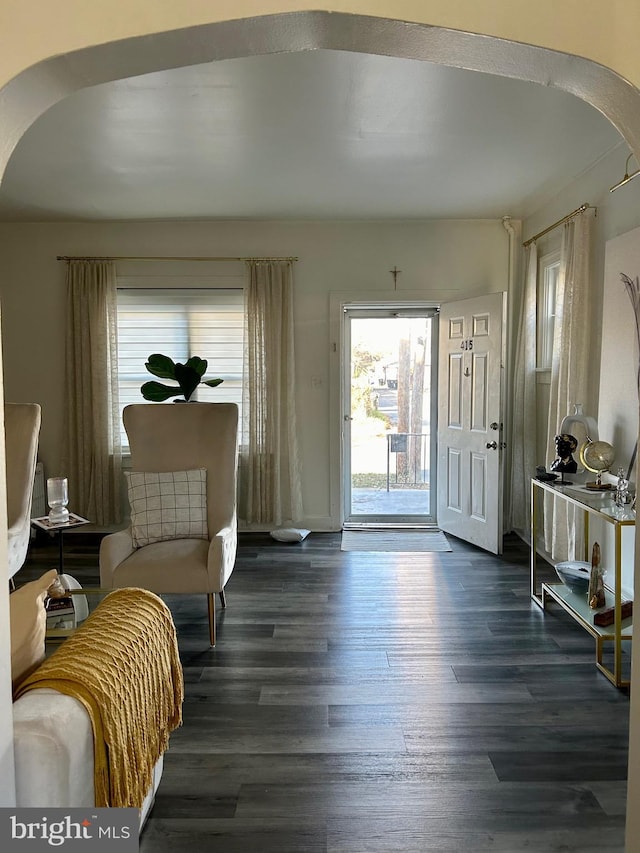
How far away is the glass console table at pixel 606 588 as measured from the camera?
2.56 meters

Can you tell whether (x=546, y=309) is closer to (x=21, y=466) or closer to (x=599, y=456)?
(x=599, y=456)

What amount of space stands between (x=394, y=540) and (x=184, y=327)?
2.59m

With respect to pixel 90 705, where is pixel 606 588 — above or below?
below

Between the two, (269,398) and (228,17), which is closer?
(228,17)

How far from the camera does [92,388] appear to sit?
5129 millimetres

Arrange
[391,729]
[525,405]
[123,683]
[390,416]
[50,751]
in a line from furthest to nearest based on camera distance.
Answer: [390,416] → [525,405] → [391,729] → [123,683] → [50,751]

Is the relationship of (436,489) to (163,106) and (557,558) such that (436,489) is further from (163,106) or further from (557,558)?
(163,106)

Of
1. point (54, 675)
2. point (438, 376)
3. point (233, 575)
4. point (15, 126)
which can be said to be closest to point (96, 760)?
point (54, 675)

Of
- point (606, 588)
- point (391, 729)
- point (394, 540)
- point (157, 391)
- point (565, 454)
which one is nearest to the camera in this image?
point (391, 729)

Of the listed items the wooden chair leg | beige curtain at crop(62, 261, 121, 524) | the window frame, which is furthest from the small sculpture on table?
beige curtain at crop(62, 261, 121, 524)

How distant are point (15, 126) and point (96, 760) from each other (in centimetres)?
145

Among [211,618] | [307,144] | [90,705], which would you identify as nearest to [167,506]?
[211,618]

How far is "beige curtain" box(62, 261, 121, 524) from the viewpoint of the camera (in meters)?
5.09

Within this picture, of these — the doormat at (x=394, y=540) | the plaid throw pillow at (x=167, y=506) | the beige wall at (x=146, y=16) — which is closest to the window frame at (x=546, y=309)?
the doormat at (x=394, y=540)
